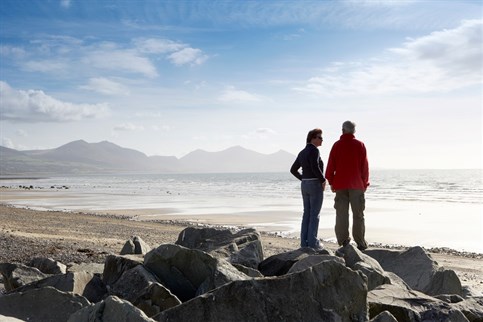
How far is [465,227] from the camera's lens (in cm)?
2227

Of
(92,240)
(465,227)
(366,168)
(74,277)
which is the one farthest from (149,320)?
(465,227)

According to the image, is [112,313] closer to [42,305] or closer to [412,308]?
[42,305]

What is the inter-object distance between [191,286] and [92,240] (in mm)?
9978

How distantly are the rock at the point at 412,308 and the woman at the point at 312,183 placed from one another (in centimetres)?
335

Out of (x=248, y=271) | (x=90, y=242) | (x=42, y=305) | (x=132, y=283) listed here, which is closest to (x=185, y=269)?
(x=132, y=283)

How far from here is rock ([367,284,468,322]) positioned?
5.23 metres

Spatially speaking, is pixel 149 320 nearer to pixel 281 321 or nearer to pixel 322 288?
pixel 281 321

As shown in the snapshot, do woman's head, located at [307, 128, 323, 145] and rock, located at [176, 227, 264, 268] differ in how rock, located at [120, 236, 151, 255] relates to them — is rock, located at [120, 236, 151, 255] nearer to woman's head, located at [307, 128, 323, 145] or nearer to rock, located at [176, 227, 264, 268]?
rock, located at [176, 227, 264, 268]

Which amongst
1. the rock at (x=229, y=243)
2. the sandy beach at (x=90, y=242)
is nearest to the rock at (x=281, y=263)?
the rock at (x=229, y=243)

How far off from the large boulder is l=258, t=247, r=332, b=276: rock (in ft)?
1.09

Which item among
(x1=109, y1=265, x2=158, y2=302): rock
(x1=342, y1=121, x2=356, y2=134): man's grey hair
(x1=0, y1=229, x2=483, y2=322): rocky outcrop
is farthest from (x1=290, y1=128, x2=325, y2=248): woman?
(x1=109, y1=265, x2=158, y2=302): rock

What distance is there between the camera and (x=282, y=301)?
4633 mm

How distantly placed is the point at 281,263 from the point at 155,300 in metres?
2.38

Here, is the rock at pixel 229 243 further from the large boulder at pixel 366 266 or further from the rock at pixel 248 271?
the large boulder at pixel 366 266
